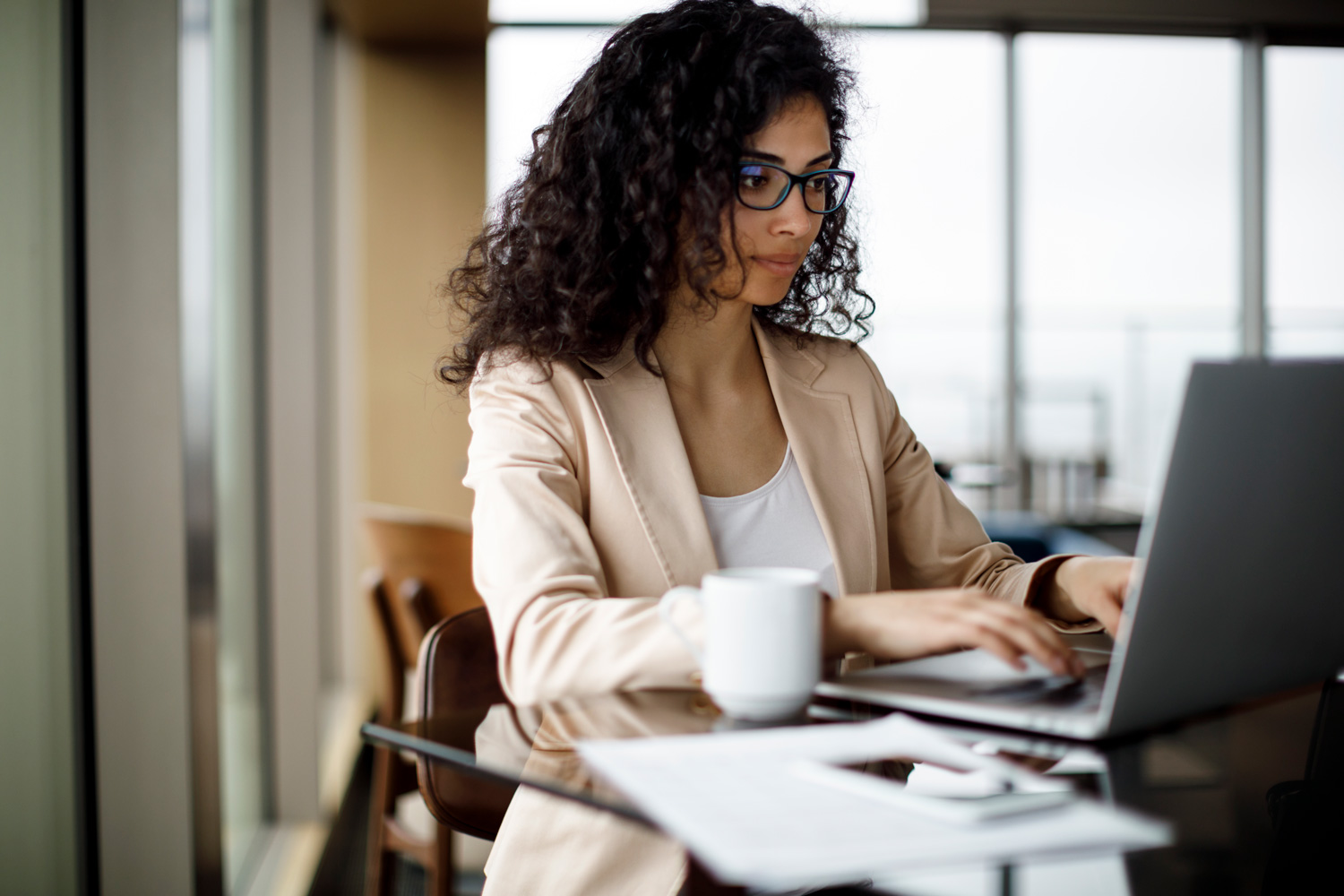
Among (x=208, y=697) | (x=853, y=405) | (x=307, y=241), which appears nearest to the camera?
(x=853, y=405)

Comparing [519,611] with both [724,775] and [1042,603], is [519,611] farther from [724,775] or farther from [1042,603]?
[1042,603]

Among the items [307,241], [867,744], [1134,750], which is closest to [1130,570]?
[1134,750]

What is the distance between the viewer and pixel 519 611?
102 cm

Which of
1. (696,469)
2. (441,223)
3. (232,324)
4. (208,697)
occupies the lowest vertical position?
(208,697)

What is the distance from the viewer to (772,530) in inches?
53.1

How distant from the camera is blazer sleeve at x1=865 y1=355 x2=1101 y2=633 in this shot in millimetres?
1425

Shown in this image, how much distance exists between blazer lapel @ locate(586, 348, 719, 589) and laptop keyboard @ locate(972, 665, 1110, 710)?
44cm

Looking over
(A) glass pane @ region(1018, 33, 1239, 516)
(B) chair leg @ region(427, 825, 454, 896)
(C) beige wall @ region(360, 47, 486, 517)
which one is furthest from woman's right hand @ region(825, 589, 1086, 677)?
(A) glass pane @ region(1018, 33, 1239, 516)

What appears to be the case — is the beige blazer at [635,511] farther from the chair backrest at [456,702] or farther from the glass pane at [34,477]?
the glass pane at [34,477]

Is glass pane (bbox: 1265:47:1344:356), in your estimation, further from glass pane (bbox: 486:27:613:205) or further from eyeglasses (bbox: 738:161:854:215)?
eyeglasses (bbox: 738:161:854:215)

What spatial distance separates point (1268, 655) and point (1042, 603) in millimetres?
325

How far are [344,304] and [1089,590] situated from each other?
339cm

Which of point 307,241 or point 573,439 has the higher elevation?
point 307,241

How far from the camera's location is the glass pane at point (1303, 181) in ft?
15.6
